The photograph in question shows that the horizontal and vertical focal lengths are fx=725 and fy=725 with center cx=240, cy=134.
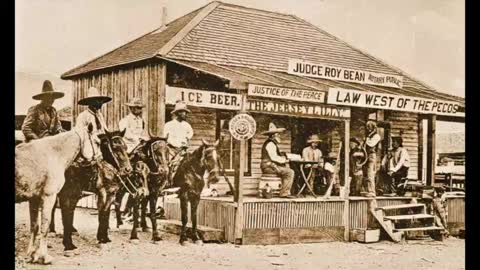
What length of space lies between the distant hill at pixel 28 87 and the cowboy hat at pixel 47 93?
2 cm

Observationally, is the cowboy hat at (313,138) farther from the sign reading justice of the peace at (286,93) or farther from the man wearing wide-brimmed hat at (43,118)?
the man wearing wide-brimmed hat at (43,118)

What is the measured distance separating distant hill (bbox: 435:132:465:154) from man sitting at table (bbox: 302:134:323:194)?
138cm

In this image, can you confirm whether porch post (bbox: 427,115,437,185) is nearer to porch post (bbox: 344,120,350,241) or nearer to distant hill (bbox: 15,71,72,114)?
porch post (bbox: 344,120,350,241)

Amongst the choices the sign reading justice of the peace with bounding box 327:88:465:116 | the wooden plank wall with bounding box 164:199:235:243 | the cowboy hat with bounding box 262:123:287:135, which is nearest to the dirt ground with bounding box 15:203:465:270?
the wooden plank wall with bounding box 164:199:235:243

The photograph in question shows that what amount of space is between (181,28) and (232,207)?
5.45 feet

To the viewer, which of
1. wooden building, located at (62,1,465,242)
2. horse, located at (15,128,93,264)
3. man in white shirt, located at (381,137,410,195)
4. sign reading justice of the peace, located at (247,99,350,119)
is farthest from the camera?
man in white shirt, located at (381,137,410,195)

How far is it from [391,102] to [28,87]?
356 centimetres

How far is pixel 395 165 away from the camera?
295 inches

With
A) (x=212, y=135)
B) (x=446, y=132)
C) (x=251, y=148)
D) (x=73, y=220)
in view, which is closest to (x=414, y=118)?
(x=446, y=132)

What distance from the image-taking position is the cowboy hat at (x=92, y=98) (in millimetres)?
5949

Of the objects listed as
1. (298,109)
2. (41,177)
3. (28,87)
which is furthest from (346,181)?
(28,87)

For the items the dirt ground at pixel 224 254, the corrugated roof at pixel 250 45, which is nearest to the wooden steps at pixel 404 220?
the dirt ground at pixel 224 254

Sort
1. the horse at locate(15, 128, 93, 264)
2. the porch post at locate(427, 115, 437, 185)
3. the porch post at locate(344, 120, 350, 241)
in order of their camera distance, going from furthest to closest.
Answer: the porch post at locate(427, 115, 437, 185), the porch post at locate(344, 120, 350, 241), the horse at locate(15, 128, 93, 264)

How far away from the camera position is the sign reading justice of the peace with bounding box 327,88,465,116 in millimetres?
7043
